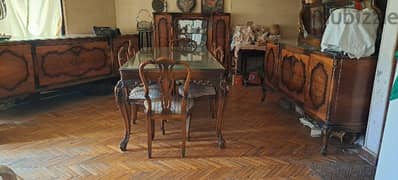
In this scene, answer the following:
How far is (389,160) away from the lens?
59.8 inches

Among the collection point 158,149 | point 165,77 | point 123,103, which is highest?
point 165,77

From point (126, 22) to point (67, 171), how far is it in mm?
3903

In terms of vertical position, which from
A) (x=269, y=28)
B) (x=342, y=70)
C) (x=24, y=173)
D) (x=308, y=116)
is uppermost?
(x=269, y=28)

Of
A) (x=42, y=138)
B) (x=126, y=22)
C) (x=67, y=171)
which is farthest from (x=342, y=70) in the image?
(x=126, y=22)

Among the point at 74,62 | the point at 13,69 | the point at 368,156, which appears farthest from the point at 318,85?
the point at 13,69

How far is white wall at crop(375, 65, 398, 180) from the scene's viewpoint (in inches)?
58.2

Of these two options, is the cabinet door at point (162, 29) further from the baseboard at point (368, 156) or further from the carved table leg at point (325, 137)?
the baseboard at point (368, 156)

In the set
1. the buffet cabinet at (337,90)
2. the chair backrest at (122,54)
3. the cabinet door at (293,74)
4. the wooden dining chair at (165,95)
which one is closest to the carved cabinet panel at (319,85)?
the buffet cabinet at (337,90)

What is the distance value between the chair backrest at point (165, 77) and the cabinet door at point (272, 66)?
1602mm

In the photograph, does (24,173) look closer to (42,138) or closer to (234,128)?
(42,138)

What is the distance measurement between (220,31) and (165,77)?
3.33 metres

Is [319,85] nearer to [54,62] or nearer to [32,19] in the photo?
[54,62]

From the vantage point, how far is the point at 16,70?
3.25 meters

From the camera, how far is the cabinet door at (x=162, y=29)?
16.8 feet
